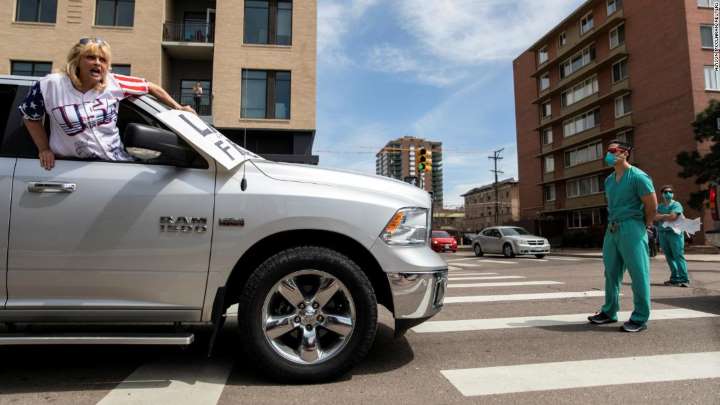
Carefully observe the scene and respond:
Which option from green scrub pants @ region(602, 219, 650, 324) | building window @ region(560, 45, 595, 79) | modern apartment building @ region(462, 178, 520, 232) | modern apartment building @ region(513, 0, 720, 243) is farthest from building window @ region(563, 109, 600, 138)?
modern apartment building @ region(462, 178, 520, 232)

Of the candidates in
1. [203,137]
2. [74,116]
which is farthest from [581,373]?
[74,116]

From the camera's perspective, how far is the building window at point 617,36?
37.0 m

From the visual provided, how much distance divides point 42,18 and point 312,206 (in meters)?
22.8

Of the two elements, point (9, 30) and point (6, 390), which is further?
point (9, 30)

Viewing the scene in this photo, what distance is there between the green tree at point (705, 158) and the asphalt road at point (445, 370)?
85.0 ft

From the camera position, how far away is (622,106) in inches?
1468

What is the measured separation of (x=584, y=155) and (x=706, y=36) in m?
13.0

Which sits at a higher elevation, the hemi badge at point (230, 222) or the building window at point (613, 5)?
the building window at point (613, 5)

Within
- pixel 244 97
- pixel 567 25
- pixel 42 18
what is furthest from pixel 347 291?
pixel 567 25

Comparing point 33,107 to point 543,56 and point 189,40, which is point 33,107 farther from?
point 543,56

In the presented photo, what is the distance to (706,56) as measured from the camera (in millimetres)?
30797

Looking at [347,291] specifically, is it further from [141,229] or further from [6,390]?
[6,390]

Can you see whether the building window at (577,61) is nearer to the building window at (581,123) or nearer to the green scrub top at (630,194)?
the building window at (581,123)

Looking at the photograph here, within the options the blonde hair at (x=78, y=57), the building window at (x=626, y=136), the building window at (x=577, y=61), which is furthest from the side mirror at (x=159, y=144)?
the building window at (x=577, y=61)
